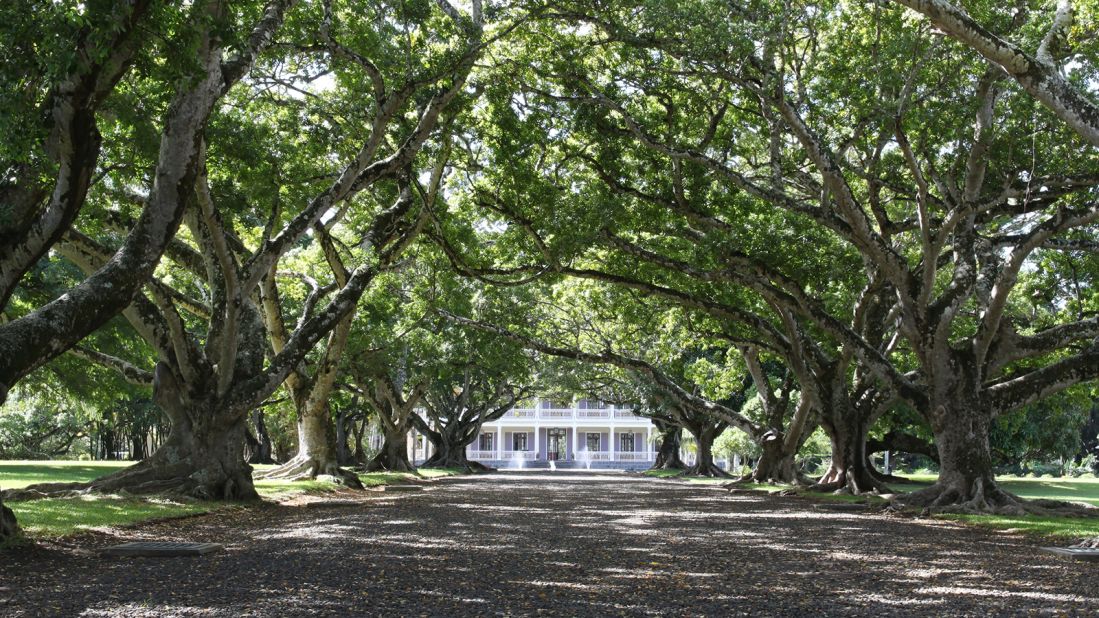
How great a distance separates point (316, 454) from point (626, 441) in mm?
56265

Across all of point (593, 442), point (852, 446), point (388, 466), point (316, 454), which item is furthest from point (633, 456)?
point (316, 454)

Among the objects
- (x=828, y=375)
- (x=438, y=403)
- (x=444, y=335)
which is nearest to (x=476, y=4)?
(x=828, y=375)

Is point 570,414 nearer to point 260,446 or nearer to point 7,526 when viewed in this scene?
point 260,446

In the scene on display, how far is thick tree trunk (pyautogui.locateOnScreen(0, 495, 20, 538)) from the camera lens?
8.19 metres

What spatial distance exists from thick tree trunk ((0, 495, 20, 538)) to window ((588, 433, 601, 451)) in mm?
70300

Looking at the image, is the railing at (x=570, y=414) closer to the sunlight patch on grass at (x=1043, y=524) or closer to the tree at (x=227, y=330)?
the sunlight patch on grass at (x=1043, y=524)

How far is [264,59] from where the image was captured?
1466 cm

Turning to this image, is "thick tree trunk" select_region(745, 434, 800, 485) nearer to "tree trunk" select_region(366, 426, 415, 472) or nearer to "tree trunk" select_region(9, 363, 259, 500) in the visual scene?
"tree trunk" select_region(366, 426, 415, 472)

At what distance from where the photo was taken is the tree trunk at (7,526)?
8.19 meters

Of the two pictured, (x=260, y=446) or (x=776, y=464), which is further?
(x=260, y=446)

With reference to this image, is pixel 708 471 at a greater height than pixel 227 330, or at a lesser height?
lesser

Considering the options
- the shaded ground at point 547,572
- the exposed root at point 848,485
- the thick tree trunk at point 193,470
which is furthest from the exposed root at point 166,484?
the exposed root at point 848,485

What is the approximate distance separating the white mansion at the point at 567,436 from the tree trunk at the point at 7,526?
64634 mm

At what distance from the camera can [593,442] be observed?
78.2 meters
